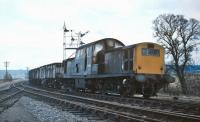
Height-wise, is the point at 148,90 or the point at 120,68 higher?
the point at 120,68

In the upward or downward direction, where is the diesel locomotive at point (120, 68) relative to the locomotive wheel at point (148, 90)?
upward

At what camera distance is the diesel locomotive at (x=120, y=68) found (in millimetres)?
20359

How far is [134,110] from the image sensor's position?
545 inches

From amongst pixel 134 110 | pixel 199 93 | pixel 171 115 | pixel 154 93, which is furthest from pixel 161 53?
pixel 171 115

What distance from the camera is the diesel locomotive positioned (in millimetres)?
20359

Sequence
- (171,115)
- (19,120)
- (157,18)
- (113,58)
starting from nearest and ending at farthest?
(171,115) → (19,120) → (113,58) → (157,18)

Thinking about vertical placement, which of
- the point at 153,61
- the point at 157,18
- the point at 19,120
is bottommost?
the point at 19,120

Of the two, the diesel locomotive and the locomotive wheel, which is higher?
the diesel locomotive

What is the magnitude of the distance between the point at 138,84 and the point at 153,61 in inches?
59.9

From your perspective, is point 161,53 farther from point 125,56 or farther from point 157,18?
point 157,18

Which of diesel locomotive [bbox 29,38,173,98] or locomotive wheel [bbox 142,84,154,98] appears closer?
diesel locomotive [bbox 29,38,173,98]

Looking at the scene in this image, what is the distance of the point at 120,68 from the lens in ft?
71.4

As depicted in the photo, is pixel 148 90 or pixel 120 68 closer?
pixel 148 90

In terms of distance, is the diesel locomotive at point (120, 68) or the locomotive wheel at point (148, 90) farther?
the locomotive wheel at point (148, 90)
